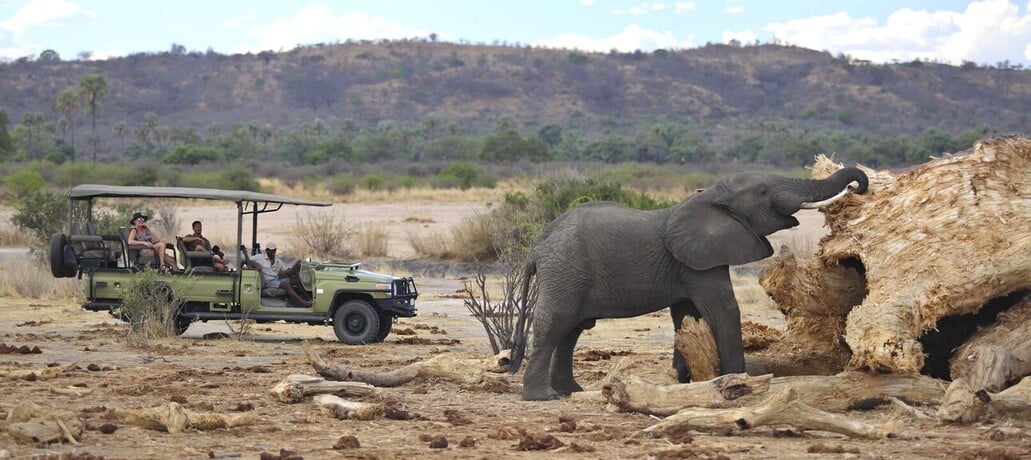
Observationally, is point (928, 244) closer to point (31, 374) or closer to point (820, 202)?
point (820, 202)

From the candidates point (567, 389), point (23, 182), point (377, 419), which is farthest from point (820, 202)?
point (23, 182)

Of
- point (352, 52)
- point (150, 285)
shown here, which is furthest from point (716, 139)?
point (150, 285)

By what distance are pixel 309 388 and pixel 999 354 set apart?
17.9ft

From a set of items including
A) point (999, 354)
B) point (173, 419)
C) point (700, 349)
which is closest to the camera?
point (173, 419)

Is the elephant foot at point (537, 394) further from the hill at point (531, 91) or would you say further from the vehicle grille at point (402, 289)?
the hill at point (531, 91)

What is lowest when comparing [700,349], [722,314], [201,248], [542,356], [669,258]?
[542,356]

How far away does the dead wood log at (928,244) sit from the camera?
10930mm

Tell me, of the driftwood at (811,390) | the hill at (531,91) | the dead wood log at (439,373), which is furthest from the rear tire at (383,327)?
the hill at (531,91)

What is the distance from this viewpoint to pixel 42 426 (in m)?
9.48

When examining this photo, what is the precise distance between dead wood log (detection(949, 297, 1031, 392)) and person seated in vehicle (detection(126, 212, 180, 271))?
33.0 ft

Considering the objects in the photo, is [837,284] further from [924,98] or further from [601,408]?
[924,98]

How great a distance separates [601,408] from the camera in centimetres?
1151

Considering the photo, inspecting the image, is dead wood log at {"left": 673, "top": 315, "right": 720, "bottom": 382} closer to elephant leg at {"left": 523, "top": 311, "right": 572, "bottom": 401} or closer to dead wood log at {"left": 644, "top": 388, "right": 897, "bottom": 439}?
elephant leg at {"left": 523, "top": 311, "right": 572, "bottom": 401}

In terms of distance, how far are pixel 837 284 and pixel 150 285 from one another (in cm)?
849
